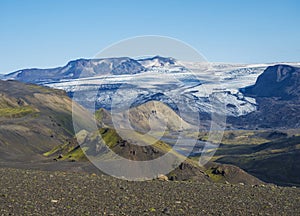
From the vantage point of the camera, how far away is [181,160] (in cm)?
6862

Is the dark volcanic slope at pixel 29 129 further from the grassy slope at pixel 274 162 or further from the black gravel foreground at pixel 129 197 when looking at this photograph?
the grassy slope at pixel 274 162

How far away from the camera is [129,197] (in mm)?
27938

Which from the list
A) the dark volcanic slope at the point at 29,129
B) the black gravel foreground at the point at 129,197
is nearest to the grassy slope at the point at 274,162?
the dark volcanic slope at the point at 29,129

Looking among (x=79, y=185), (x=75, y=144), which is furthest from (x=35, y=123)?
(x=79, y=185)

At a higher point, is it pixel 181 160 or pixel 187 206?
pixel 187 206

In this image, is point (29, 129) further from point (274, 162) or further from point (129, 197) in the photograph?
point (129, 197)

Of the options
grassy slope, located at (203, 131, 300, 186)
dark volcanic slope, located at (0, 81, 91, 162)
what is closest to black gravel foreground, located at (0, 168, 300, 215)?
dark volcanic slope, located at (0, 81, 91, 162)

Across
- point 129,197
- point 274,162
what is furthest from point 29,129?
point 129,197

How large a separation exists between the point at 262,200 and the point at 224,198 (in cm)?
218

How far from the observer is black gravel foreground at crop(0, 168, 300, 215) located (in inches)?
976

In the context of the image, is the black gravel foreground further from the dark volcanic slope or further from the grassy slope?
the grassy slope

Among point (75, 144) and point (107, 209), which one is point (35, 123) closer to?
point (75, 144)

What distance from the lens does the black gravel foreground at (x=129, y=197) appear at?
24781 millimetres

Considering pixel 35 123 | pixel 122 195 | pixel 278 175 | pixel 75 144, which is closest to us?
pixel 122 195
